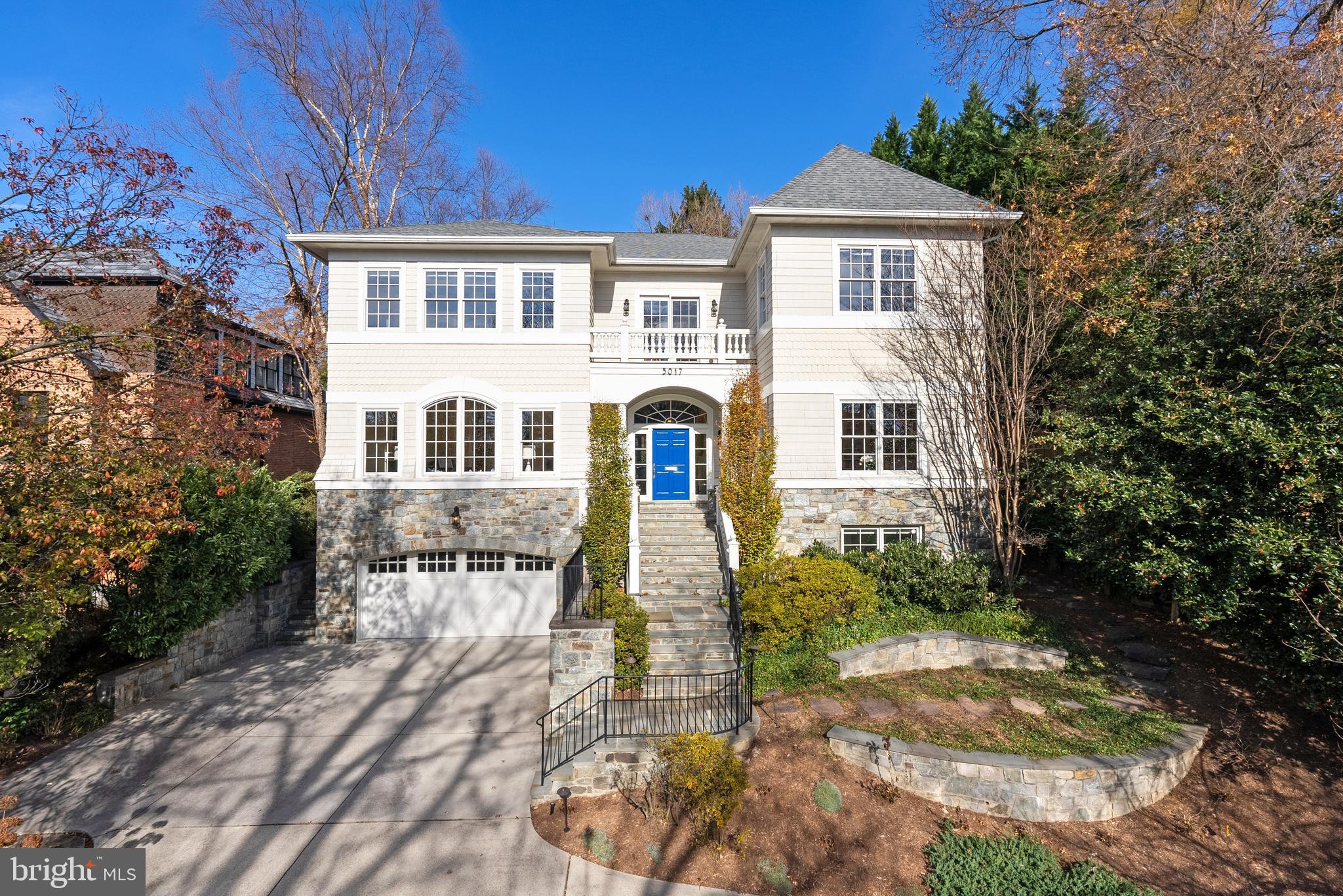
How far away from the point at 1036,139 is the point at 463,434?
1671 centimetres

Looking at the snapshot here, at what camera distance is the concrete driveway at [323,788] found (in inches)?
222

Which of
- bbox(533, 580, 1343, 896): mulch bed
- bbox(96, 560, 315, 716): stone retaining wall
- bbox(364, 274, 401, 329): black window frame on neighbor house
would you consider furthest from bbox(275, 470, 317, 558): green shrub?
bbox(533, 580, 1343, 896): mulch bed

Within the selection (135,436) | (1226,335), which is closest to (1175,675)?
(1226,335)

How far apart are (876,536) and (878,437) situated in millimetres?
2192

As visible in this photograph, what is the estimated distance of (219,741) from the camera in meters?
8.10

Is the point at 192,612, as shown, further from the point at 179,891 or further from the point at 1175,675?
the point at 1175,675

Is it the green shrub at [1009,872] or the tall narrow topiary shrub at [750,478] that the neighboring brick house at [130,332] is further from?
the green shrub at [1009,872]

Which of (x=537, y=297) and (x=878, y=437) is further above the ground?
(x=537, y=297)

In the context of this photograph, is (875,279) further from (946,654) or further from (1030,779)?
(1030,779)

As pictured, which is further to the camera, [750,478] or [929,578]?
[750,478]

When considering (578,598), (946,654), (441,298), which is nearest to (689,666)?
→ (578,598)

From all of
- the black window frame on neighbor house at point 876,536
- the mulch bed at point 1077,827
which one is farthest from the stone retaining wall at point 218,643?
the black window frame on neighbor house at point 876,536

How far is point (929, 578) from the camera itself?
1083 cm

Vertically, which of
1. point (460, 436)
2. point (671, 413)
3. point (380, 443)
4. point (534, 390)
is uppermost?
point (534, 390)
